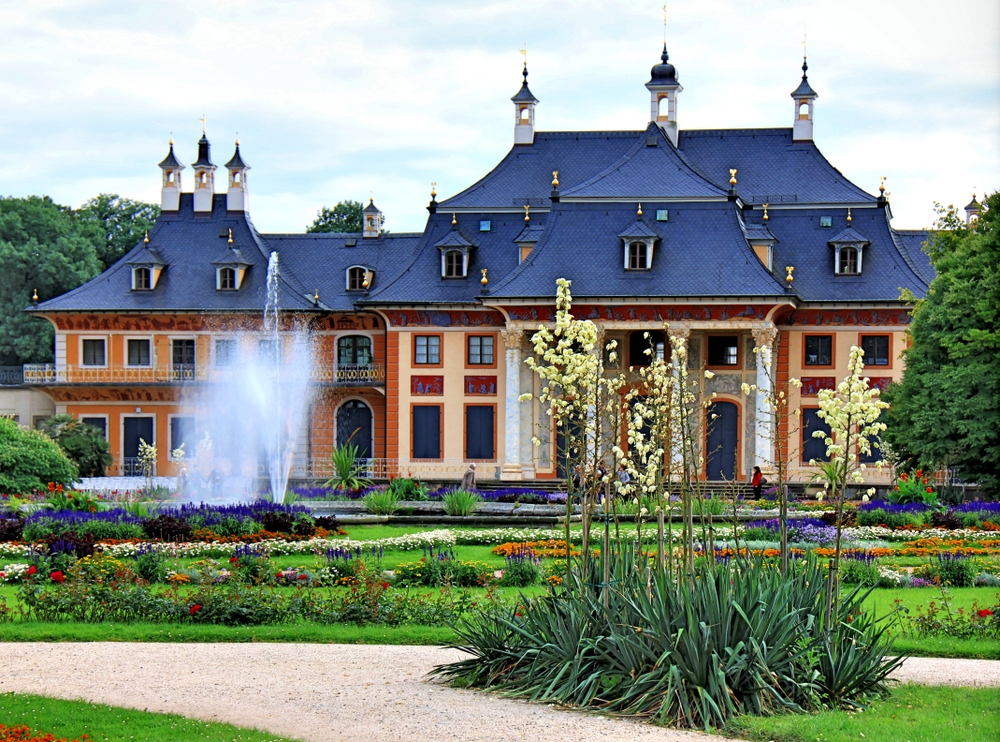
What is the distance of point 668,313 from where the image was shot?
45281 millimetres

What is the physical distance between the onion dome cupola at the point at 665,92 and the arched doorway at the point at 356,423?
48.4 ft

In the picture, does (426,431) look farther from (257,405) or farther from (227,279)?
(227,279)

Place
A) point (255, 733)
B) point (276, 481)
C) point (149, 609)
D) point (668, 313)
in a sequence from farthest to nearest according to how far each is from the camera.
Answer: point (668, 313)
point (276, 481)
point (149, 609)
point (255, 733)

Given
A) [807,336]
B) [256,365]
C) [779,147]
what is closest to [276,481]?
[256,365]

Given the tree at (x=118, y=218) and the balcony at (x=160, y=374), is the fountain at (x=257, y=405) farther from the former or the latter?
the tree at (x=118, y=218)

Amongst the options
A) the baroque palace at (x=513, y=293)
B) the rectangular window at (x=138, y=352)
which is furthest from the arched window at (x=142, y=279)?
the rectangular window at (x=138, y=352)

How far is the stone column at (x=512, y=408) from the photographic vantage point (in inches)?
1805

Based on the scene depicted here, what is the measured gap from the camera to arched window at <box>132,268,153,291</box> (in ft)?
172

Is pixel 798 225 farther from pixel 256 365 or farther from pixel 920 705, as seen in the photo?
pixel 920 705

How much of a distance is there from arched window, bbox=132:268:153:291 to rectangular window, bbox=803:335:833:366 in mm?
23230

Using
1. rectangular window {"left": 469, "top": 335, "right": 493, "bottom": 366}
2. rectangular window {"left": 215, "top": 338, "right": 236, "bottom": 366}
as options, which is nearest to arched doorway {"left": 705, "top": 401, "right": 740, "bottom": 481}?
rectangular window {"left": 469, "top": 335, "right": 493, "bottom": 366}

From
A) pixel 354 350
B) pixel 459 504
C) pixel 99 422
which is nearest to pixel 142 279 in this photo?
pixel 99 422

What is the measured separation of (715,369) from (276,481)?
1475cm

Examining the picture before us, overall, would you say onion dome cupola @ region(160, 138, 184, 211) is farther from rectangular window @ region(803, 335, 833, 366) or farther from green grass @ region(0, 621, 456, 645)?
green grass @ region(0, 621, 456, 645)
